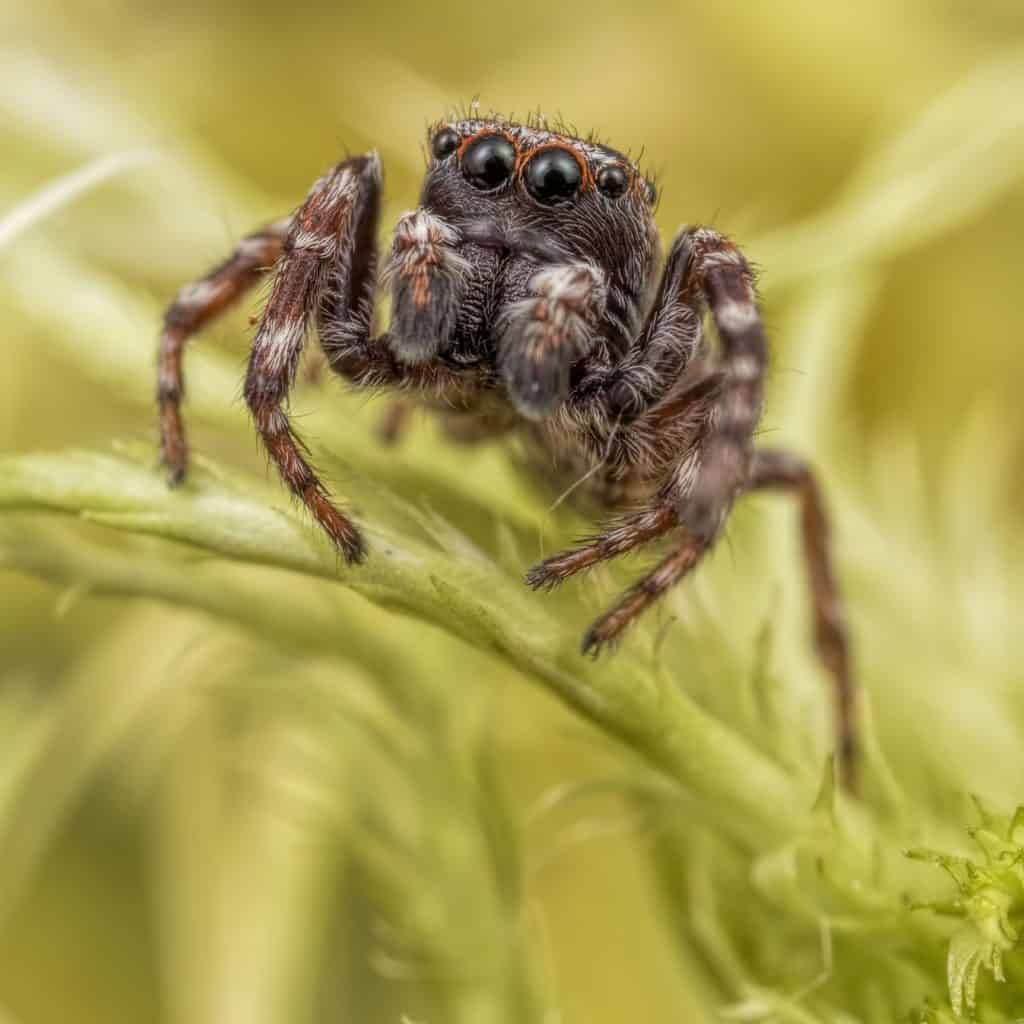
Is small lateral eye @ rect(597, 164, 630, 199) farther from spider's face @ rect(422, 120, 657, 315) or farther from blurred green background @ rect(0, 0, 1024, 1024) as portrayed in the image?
blurred green background @ rect(0, 0, 1024, 1024)

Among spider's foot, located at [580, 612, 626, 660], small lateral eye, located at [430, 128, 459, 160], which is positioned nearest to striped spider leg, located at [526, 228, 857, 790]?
spider's foot, located at [580, 612, 626, 660]

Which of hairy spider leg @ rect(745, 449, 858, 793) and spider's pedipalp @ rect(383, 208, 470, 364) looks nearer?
spider's pedipalp @ rect(383, 208, 470, 364)

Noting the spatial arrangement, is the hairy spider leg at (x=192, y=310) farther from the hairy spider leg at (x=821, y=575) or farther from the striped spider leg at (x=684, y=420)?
the hairy spider leg at (x=821, y=575)

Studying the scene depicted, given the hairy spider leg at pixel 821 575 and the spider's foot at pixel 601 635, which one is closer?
the spider's foot at pixel 601 635

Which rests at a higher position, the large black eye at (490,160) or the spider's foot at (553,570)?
the large black eye at (490,160)

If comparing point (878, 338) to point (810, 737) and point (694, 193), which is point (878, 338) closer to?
point (694, 193)

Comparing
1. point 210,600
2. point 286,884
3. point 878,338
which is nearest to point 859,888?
point 210,600

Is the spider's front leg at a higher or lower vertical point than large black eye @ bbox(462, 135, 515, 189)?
lower

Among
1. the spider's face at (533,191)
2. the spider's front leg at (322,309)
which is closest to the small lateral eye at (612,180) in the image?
the spider's face at (533,191)
